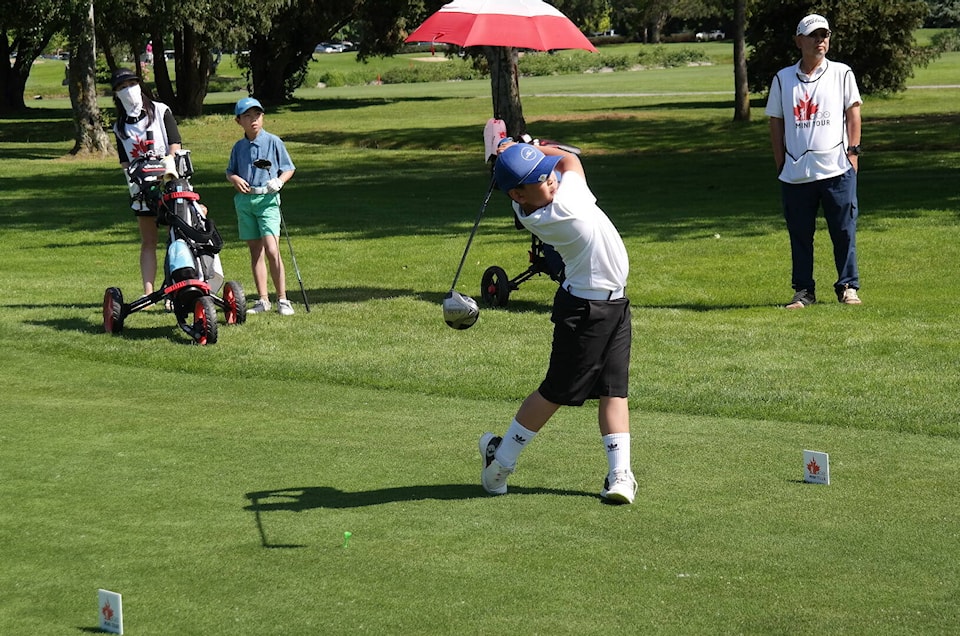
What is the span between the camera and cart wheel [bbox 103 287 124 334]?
11.9 meters

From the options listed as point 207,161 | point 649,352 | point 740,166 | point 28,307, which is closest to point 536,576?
point 649,352

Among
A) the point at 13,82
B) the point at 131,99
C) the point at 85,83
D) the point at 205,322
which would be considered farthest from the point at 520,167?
the point at 13,82

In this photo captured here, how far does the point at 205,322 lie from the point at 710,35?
12288cm

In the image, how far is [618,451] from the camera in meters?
6.38

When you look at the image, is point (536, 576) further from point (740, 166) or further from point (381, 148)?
point (381, 148)

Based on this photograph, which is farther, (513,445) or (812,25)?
(812,25)

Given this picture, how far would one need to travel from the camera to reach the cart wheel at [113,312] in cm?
1187

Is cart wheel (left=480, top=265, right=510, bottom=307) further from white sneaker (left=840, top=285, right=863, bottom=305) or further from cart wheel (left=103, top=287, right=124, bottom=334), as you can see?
cart wheel (left=103, top=287, right=124, bottom=334)

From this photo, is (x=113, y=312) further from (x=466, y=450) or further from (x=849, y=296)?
(x=849, y=296)

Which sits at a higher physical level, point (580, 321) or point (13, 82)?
point (580, 321)

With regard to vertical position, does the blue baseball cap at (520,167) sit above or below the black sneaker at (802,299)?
above

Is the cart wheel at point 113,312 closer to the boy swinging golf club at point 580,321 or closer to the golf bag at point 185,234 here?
the golf bag at point 185,234

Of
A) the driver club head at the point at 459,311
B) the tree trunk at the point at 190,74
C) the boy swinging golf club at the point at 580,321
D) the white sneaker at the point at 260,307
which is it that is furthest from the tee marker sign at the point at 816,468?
the tree trunk at the point at 190,74

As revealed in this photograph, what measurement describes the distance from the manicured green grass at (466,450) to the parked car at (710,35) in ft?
361
